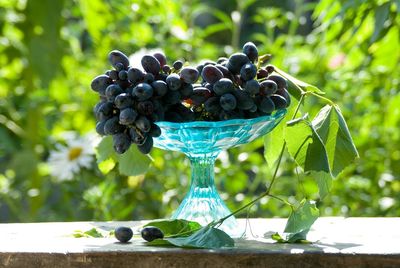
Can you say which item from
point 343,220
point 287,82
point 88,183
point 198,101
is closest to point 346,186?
point 88,183

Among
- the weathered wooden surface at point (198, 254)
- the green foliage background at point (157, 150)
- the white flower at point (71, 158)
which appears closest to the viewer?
the weathered wooden surface at point (198, 254)

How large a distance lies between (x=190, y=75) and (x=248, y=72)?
77mm

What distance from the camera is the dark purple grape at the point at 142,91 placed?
117 centimetres

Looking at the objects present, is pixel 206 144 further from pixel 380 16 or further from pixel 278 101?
pixel 380 16

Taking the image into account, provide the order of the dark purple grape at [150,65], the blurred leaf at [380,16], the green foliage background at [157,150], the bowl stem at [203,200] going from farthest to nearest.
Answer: the green foliage background at [157,150] < the blurred leaf at [380,16] < the bowl stem at [203,200] < the dark purple grape at [150,65]

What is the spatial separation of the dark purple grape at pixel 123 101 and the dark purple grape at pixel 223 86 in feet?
0.37

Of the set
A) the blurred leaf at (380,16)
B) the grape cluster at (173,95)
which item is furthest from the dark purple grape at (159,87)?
the blurred leaf at (380,16)

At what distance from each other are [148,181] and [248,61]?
1284mm

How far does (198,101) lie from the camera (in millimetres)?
1225

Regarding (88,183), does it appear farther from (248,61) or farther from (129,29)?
(248,61)

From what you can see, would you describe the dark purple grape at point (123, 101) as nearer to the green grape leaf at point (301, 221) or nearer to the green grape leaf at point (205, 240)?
the green grape leaf at point (205, 240)

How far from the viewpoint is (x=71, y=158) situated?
97.8 inches

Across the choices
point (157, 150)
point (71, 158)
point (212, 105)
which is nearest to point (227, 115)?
point (212, 105)

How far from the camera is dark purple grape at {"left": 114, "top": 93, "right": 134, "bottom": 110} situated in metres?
1.17
